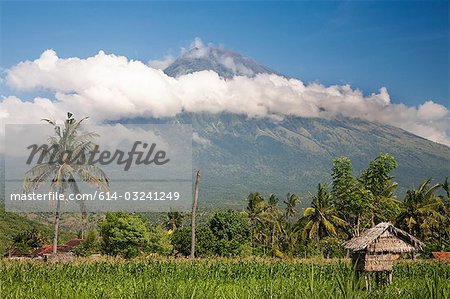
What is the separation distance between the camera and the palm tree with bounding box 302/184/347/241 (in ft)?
126

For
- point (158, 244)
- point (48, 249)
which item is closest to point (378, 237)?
point (158, 244)

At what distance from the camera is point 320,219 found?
3878cm

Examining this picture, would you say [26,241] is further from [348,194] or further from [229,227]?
[348,194]

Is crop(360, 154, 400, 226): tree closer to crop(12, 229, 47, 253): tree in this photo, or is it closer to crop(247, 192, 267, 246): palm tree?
crop(247, 192, 267, 246): palm tree

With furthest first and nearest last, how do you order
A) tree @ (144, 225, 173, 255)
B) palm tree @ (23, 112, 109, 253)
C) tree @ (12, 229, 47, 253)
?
tree @ (12, 229, 47, 253) < tree @ (144, 225, 173, 255) < palm tree @ (23, 112, 109, 253)

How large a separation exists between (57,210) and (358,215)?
21.5m

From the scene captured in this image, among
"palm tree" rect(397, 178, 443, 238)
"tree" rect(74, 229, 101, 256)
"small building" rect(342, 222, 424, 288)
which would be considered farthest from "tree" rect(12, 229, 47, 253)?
"small building" rect(342, 222, 424, 288)

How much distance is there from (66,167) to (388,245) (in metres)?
15.8

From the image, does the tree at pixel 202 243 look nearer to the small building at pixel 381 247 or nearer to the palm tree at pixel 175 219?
the small building at pixel 381 247

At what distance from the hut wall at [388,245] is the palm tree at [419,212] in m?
24.0

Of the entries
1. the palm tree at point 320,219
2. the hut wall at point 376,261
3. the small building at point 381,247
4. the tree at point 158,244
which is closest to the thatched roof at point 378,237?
the small building at point 381,247

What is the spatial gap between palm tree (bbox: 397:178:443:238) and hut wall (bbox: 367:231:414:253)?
23983 millimetres

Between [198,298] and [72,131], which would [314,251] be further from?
[198,298]

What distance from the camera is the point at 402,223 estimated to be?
1640 inches
